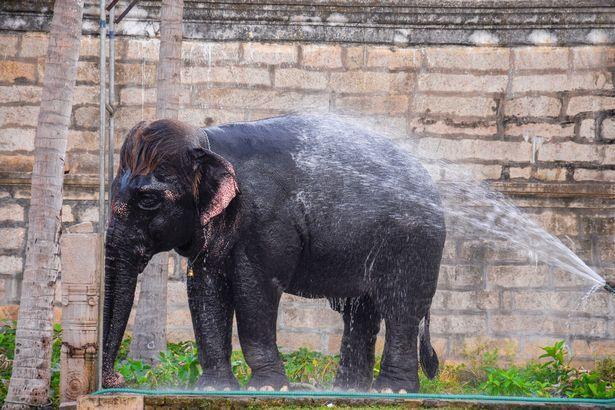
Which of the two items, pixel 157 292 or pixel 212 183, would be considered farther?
pixel 157 292

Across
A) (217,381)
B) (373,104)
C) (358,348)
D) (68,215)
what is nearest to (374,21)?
(373,104)

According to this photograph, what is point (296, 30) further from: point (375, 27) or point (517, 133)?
point (517, 133)

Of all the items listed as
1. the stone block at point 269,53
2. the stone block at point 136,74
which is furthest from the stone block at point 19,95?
the stone block at point 269,53

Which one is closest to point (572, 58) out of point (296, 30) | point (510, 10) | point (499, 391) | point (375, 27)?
point (510, 10)

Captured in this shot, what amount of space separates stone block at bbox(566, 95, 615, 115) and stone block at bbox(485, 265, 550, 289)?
151 centimetres

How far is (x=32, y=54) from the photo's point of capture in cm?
1012

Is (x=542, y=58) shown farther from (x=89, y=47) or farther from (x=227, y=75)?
(x=89, y=47)

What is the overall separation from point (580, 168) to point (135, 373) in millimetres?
4827

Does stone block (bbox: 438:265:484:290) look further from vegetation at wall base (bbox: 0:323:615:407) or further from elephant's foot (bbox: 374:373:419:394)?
elephant's foot (bbox: 374:373:419:394)

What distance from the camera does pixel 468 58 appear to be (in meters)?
10.2

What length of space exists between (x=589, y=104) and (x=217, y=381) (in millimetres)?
5968

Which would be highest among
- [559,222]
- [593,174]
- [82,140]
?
[82,140]

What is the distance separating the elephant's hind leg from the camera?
5.82 metres

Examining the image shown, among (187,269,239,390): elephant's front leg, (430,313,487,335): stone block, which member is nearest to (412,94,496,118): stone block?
(430,313,487,335): stone block
